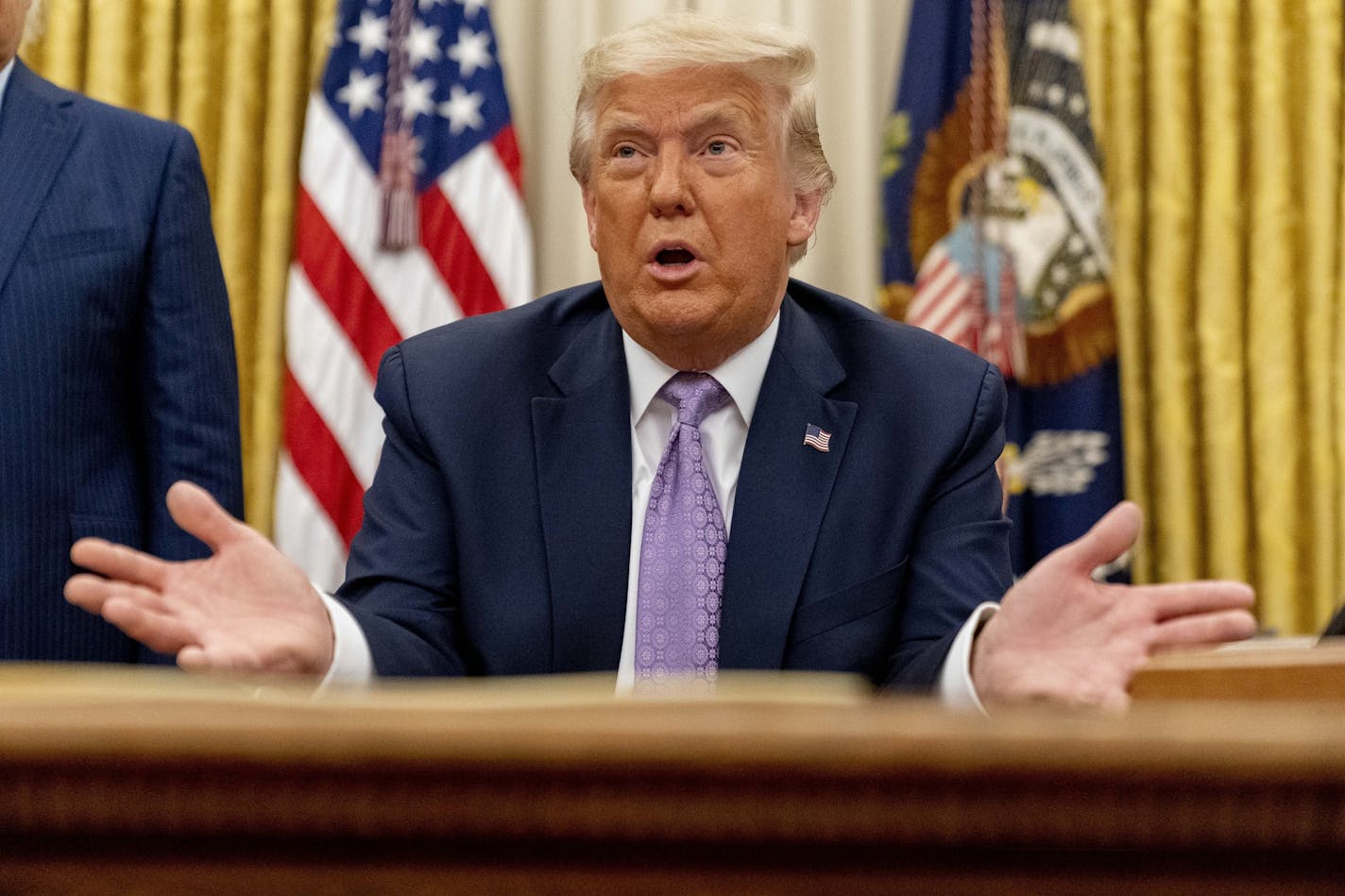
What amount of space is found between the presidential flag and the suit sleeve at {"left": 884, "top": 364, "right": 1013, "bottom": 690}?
5.71ft

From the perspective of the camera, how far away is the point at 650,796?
1.97 ft

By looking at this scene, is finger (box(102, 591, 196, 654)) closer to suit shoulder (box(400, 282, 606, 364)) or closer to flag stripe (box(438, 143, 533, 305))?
suit shoulder (box(400, 282, 606, 364))

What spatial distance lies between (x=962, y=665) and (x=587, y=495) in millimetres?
641

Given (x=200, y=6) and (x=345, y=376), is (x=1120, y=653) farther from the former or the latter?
(x=200, y=6)

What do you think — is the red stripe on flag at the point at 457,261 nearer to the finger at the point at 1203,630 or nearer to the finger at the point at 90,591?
the finger at the point at 90,591

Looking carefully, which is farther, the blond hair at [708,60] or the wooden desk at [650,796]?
the blond hair at [708,60]

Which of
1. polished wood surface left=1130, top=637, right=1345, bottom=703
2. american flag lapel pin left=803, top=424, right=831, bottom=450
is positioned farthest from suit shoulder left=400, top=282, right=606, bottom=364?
polished wood surface left=1130, top=637, right=1345, bottom=703

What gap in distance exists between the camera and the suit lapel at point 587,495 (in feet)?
5.92

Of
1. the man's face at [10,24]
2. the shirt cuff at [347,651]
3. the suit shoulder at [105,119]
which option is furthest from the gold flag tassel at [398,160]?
the shirt cuff at [347,651]

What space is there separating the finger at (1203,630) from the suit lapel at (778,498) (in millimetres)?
675

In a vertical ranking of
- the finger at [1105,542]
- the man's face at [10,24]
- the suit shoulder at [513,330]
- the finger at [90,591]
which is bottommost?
the finger at [90,591]

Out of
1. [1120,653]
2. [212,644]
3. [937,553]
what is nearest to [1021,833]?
[1120,653]

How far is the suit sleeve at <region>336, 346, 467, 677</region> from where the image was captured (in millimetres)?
1813

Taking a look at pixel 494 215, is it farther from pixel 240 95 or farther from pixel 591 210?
pixel 591 210
